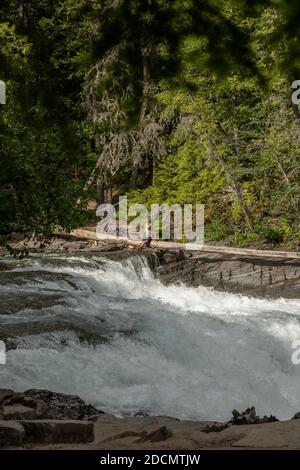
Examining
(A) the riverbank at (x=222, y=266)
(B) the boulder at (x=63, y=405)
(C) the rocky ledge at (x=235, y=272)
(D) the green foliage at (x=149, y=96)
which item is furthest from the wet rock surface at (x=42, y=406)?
(C) the rocky ledge at (x=235, y=272)

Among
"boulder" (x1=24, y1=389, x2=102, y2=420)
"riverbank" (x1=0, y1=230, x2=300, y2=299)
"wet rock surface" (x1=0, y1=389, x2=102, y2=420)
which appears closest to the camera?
"wet rock surface" (x1=0, y1=389, x2=102, y2=420)

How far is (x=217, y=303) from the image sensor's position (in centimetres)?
1775

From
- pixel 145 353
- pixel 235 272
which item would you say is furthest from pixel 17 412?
pixel 235 272

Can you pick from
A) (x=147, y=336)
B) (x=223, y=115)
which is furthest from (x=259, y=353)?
(x=223, y=115)

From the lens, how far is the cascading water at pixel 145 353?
9070 millimetres

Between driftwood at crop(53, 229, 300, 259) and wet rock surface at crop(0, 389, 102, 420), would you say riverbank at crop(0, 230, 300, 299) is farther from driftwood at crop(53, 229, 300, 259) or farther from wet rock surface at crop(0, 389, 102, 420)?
wet rock surface at crop(0, 389, 102, 420)

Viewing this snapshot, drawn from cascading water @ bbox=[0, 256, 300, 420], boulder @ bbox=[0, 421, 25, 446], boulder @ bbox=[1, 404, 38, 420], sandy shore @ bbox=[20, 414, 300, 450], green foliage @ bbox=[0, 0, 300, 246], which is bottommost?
cascading water @ bbox=[0, 256, 300, 420]

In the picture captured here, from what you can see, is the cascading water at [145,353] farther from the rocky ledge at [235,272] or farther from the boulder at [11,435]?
the rocky ledge at [235,272]

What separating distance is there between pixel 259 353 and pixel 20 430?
22.4 feet

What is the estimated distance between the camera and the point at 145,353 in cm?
1077

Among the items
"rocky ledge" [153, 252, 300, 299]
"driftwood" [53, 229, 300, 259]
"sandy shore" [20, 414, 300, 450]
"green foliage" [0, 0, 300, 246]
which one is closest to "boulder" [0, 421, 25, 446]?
"sandy shore" [20, 414, 300, 450]

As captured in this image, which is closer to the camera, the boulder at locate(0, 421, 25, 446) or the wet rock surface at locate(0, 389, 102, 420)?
the boulder at locate(0, 421, 25, 446)

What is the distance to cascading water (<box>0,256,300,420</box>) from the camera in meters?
9.07
